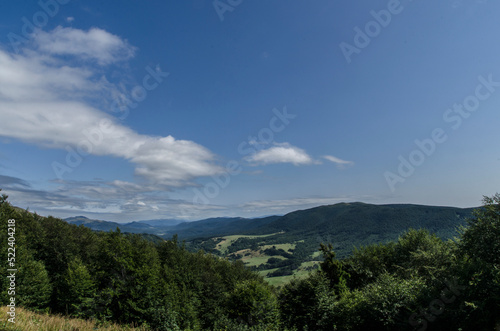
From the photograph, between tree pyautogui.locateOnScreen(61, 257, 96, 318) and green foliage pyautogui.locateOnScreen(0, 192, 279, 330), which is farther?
tree pyautogui.locateOnScreen(61, 257, 96, 318)

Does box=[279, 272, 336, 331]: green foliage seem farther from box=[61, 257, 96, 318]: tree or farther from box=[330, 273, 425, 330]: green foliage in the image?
box=[61, 257, 96, 318]: tree

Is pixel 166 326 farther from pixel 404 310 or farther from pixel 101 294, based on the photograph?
pixel 404 310

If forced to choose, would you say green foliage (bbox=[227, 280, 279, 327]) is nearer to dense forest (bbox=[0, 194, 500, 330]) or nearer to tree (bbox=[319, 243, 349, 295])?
dense forest (bbox=[0, 194, 500, 330])

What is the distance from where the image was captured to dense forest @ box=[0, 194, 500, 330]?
1867 centimetres

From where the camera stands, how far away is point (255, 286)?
35.2m

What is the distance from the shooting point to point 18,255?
3150 centimetres

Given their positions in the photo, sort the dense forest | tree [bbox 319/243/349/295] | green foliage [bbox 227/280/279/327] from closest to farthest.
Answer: the dense forest, green foliage [bbox 227/280/279/327], tree [bbox 319/243/349/295]

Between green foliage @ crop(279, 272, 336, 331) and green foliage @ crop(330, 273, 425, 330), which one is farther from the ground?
green foliage @ crop(330, 273, 425, 330)

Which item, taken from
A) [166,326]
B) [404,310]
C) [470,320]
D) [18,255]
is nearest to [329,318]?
[404,310]

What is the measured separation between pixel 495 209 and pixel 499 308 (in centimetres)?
1220

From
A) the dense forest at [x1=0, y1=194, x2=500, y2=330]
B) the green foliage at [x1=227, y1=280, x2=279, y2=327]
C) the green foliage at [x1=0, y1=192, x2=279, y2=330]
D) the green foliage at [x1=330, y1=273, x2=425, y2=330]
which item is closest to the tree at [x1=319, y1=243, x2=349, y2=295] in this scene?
the dense forest at [x1=0, y1=194, x2=500, y2=330]


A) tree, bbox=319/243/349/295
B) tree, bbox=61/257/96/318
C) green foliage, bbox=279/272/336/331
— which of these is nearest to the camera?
green foliage, bbox=279/272/336/331

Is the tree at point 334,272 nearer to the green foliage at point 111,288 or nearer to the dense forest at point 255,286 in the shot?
the dense forest at point 255,286

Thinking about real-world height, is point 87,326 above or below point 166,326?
above
